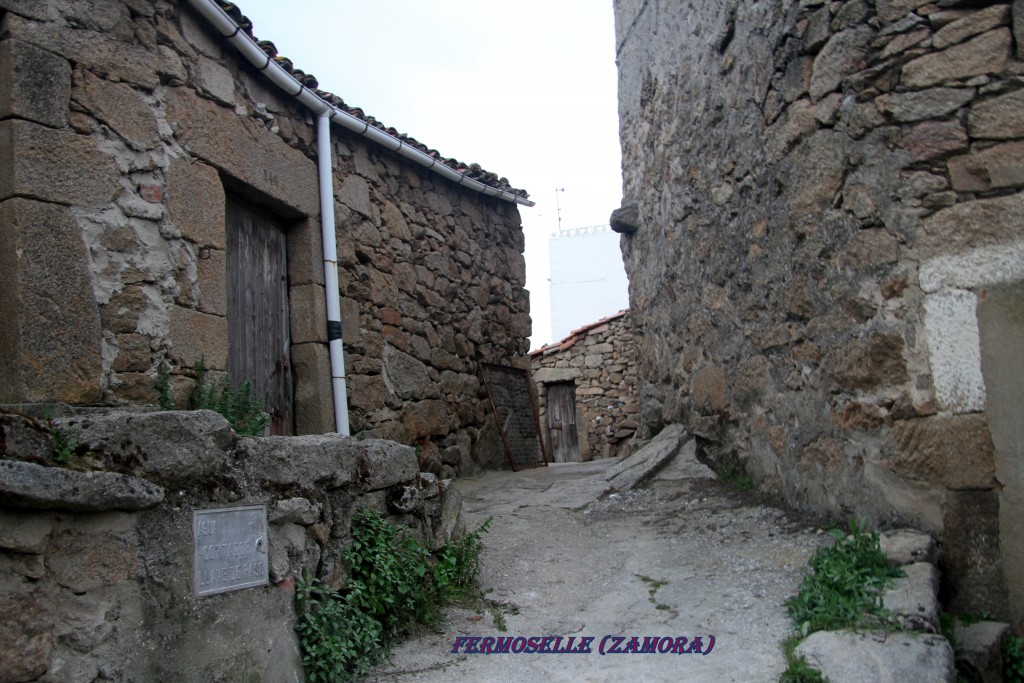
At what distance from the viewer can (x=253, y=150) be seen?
430 cm

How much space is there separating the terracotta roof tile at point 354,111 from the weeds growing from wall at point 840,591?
3531mm

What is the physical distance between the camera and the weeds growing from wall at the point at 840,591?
2.55 meters

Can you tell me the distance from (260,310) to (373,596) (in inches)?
87.4

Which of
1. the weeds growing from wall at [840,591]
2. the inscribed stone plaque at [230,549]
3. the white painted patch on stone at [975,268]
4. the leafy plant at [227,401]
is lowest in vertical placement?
the weeds growing from wall at [840,591]

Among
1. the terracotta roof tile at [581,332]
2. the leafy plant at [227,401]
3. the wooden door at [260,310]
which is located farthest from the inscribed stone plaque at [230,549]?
the terracotta roof tile at [581,332]

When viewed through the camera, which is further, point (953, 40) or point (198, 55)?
point (198, 55)

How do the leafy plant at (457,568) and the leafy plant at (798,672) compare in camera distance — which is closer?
the leafy plant at (798,672)

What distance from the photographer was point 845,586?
277 cm

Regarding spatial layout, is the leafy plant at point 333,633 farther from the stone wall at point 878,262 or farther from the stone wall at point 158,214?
the stone wall at point 878,262

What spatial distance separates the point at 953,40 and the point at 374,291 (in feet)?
11.4

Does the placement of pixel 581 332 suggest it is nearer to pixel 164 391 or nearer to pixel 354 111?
pixel 354 111

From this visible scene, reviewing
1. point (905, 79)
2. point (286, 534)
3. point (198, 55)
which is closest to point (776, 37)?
point (905, 79)

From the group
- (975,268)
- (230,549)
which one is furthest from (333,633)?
(975,268)

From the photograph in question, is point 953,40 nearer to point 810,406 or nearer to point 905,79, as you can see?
point 905,79
